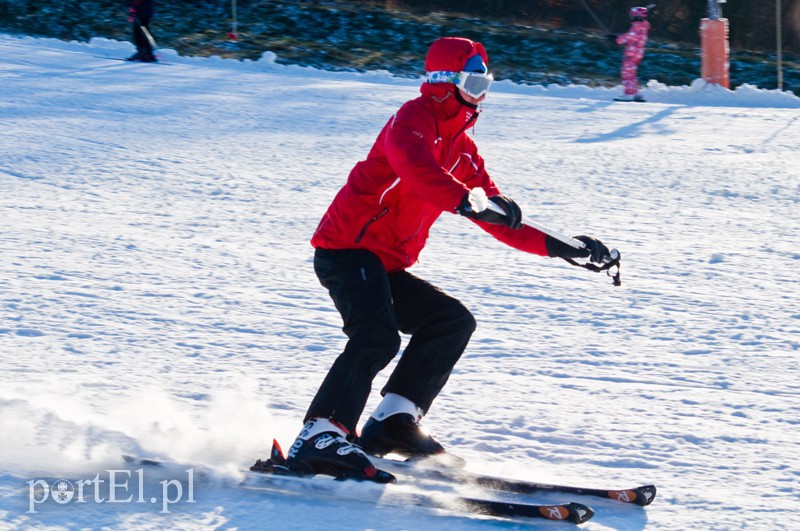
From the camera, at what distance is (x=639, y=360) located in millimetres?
4445

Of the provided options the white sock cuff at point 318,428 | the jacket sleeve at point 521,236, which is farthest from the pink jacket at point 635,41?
the white sock cuff at point 318,428

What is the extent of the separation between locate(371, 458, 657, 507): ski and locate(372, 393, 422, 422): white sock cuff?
155 millimetres

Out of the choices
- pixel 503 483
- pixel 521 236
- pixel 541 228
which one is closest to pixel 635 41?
pixel 521 236

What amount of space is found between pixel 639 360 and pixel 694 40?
18177mm

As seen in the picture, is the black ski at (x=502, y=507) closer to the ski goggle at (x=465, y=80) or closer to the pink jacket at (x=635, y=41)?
the ski goggle at (x=465, y=80)

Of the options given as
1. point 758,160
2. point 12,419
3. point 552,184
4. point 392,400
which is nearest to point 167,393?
point 12,419

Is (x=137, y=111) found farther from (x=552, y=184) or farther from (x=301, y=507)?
(x=301, y=507)

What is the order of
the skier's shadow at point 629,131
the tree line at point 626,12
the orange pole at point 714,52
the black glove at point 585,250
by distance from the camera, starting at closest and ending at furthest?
the black glove at point 585,250 < the skier's shadow at point 629,131 < the orange pole at point 714,52 < the tree line at point 626,12

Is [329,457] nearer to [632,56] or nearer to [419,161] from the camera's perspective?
[419,161]

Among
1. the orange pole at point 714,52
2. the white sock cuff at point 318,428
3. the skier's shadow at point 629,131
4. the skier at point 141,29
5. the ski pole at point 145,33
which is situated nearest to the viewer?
the white sock cuff at point 318,428

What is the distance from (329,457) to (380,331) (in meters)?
0.43

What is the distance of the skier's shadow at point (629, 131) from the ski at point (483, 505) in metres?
6.86

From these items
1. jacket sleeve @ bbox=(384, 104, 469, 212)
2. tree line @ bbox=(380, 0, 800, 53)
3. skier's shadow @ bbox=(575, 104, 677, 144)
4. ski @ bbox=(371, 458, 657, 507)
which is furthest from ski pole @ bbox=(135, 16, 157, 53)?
ski @ bbox=(371, 458, 657, 507)

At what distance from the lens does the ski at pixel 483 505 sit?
285 centimetres
